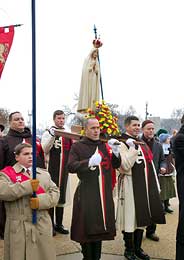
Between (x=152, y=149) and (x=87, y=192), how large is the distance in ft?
7.65

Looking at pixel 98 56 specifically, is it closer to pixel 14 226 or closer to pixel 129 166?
pixel 129 166

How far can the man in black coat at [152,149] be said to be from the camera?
18.7 ft

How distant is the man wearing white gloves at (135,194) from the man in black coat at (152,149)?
36.2 inches

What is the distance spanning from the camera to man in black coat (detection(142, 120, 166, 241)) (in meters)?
5.70

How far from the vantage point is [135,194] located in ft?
15.4

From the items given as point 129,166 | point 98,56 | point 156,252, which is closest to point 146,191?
point 129,166

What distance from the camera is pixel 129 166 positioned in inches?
182

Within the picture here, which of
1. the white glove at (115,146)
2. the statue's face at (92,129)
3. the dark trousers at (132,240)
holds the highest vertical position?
the statue's face at (92,129)

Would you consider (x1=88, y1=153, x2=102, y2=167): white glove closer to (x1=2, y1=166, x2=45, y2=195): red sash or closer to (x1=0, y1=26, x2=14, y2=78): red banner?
(x1=2, y1=166, x2=45, y2=195): red sash

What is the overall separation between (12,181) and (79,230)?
110 cm

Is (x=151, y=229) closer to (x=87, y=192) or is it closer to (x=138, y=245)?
(x=138, y=245)

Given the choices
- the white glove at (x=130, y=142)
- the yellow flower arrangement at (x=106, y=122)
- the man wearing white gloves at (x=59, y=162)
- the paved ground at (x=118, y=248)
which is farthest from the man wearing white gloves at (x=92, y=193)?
the man wearing white gloves at (x=59, y=162)

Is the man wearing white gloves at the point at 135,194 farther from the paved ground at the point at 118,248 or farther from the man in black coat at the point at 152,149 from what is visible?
the man in black coat at the point at 152,149

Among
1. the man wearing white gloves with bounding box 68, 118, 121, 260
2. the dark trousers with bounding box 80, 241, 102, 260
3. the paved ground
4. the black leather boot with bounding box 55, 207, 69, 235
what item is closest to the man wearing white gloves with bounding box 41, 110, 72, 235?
the black leather boot with bounding box 55, 207, 69, 235
